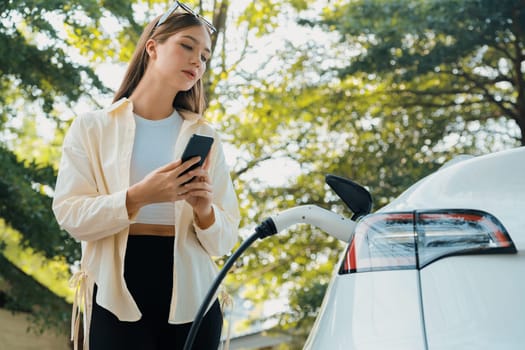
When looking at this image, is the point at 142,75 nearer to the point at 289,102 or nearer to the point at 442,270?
the point at 442,270

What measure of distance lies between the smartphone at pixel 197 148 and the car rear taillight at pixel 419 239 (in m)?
0.40

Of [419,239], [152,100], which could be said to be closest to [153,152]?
[152,100]

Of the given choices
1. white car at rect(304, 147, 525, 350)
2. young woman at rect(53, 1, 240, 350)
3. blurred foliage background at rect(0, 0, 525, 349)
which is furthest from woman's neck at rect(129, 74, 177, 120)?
blurred foliage background at rect(0, 0, 525, 349)

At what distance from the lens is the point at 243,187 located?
410 inches

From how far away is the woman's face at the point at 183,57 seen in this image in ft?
6.07

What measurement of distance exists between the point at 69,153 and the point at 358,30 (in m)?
7.50

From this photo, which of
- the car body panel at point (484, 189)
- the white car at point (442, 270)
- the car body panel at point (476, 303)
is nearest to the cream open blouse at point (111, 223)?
the white car at point (442, 270)

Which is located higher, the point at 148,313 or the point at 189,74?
the point at 189,74

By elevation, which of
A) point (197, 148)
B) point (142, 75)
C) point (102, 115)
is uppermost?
point (142, 75)

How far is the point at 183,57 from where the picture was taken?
1.85 metres

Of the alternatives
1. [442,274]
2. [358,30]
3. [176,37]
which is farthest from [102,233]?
[358,30]

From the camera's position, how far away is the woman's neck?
1897 mm

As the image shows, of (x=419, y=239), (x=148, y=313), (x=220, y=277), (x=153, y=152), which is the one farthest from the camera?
(x=153, y=152)

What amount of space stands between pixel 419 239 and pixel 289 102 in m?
9.38
